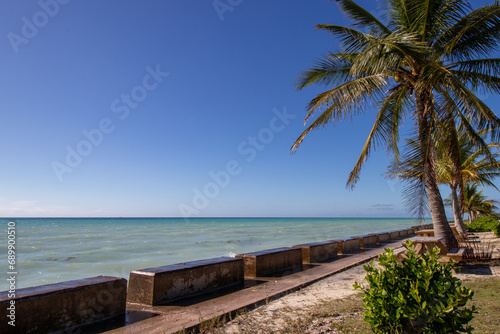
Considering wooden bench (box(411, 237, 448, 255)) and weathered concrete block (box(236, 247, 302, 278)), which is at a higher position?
wooden bench (box(411, 237, 448, 255))

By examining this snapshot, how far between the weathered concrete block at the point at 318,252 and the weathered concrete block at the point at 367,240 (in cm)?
306

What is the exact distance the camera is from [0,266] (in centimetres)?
1245

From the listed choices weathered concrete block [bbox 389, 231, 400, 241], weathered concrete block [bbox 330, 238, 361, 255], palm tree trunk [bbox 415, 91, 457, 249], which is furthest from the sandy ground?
weathered concrete block [bbox 389, 231, 400, 241]

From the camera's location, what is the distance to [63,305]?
11.7 ft

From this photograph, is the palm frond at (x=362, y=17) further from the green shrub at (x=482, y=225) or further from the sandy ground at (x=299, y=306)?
the green shrub at (x=482, y=225)

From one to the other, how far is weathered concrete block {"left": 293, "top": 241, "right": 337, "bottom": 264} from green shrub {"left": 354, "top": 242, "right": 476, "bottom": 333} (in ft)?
19.4

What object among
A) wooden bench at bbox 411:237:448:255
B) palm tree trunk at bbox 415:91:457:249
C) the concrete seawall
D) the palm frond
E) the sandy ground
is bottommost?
the sandy ground

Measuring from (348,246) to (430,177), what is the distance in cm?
409

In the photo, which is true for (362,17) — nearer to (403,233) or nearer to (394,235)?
(394,235)

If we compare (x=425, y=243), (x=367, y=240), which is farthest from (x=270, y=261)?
(x=367, y=240)

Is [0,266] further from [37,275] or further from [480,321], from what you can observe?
[480,321]

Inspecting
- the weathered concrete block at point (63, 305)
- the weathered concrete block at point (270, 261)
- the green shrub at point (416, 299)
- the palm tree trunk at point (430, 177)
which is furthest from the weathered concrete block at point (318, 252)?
the green shrub at point (416, 299)

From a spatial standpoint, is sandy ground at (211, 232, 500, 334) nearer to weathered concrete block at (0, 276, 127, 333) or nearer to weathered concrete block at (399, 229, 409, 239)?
weathered concrete block at (0, 276, 127, 333)

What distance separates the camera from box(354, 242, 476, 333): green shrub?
7.22 ft
